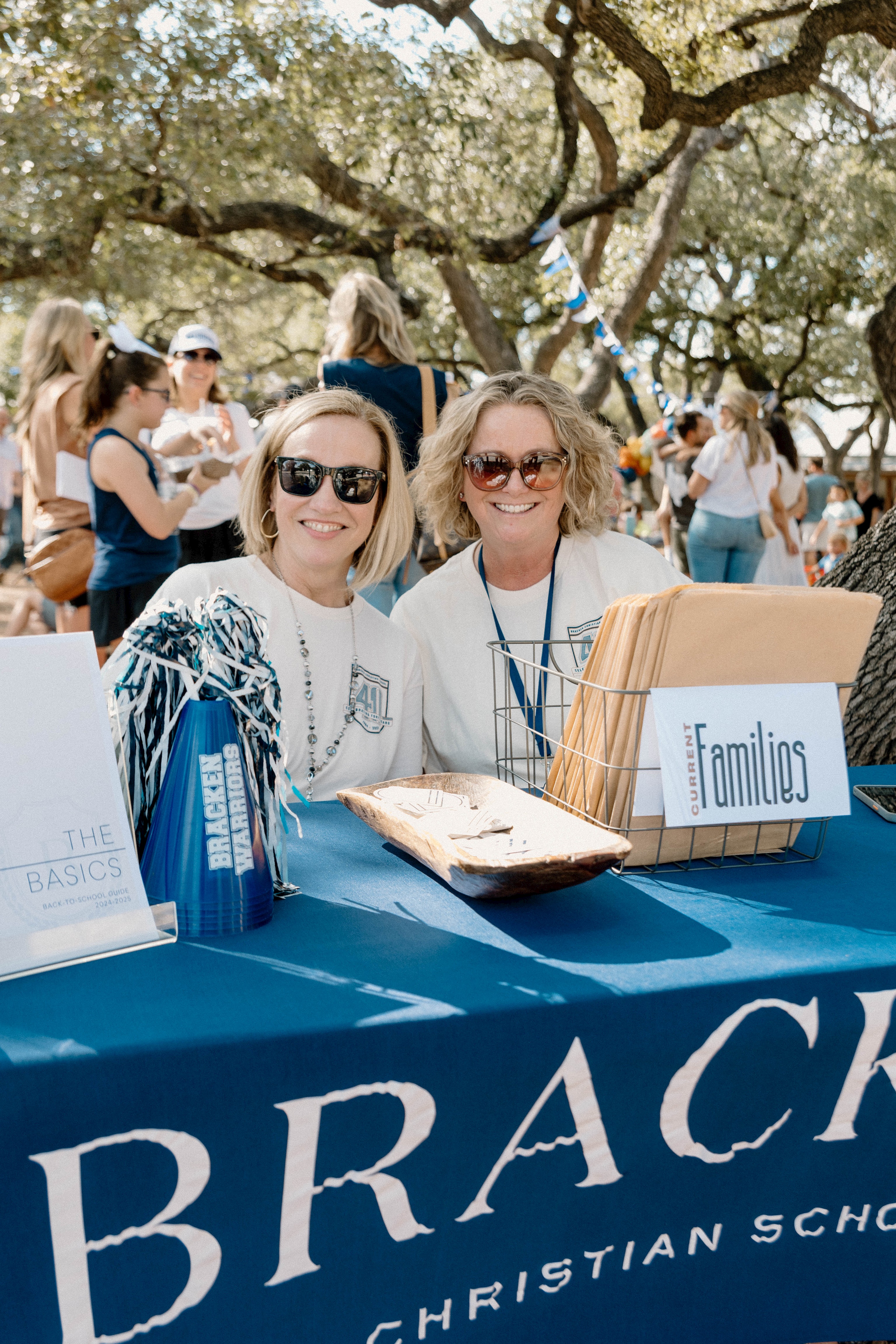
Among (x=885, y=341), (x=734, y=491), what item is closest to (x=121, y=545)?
(x=885, y=341)

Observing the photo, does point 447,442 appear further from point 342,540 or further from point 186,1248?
point 186,1248

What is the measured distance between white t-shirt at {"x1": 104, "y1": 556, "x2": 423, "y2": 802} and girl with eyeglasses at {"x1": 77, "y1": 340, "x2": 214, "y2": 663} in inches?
69.0

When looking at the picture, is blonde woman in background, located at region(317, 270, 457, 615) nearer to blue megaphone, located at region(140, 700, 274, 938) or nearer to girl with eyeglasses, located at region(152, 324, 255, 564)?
girl with eyeglasses, located at region(152, 324, 255, 564)

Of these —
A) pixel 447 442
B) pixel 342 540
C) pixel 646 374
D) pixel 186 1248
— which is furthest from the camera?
pixel 646 374

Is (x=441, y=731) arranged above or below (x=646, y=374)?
below

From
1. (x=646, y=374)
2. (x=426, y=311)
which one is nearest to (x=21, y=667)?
(x=646, y=374)

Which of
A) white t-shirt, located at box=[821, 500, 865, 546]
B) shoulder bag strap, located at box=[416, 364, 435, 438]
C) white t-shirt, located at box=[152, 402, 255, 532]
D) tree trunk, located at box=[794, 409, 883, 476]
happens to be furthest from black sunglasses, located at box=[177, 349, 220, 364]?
tree trunk, located at box=[794, 409, 883, 476]

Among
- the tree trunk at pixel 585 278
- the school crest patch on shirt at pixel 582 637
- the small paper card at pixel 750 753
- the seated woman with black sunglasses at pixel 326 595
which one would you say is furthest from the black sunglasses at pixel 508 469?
the tree trunk at pixel 585 278

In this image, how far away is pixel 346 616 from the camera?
77.8 inches

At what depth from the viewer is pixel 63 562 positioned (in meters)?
4.19

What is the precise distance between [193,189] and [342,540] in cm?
657

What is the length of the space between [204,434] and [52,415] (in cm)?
67

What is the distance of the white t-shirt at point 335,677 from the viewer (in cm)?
187

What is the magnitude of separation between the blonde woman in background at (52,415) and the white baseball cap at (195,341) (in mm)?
403
